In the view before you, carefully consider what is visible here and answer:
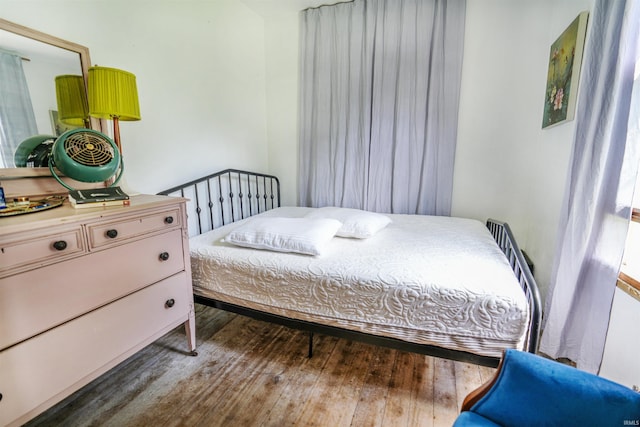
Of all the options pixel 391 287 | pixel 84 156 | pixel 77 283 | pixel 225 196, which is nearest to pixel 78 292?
pixel 77 283

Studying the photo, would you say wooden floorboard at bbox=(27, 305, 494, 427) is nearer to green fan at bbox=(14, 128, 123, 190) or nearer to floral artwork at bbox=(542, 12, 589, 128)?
green fan at bbox=(14, 128, 123, 190)

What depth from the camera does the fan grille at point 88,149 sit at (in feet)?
4.24

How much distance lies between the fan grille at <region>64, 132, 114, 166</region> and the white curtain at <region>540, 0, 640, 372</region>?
7.64 ft

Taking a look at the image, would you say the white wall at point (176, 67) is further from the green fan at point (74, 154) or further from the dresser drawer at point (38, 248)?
the dresser drawer at point (38, 248)

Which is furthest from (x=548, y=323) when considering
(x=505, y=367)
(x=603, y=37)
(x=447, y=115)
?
(x=447, y=115)

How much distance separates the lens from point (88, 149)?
134 centimetres

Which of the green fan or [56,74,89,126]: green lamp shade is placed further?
[56,74,89,126]: green lamp shade

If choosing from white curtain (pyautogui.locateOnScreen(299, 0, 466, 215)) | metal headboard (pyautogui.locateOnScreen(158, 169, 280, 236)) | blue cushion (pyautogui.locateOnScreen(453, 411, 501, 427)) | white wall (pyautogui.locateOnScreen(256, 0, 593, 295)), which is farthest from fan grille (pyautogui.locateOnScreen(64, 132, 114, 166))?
white wall (pyautogui.locateOnScreen(256, 0, 593, 295))

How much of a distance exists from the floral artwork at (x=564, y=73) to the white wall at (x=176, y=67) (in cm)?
252

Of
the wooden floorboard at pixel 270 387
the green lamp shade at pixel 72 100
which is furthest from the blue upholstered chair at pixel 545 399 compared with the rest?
the green lamp shade at pixel 72 100

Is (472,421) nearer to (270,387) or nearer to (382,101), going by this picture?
(270,387)

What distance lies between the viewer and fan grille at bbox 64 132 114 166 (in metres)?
1.29

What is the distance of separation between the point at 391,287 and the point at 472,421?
55cm

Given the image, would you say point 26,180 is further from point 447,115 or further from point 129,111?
point 447,115
